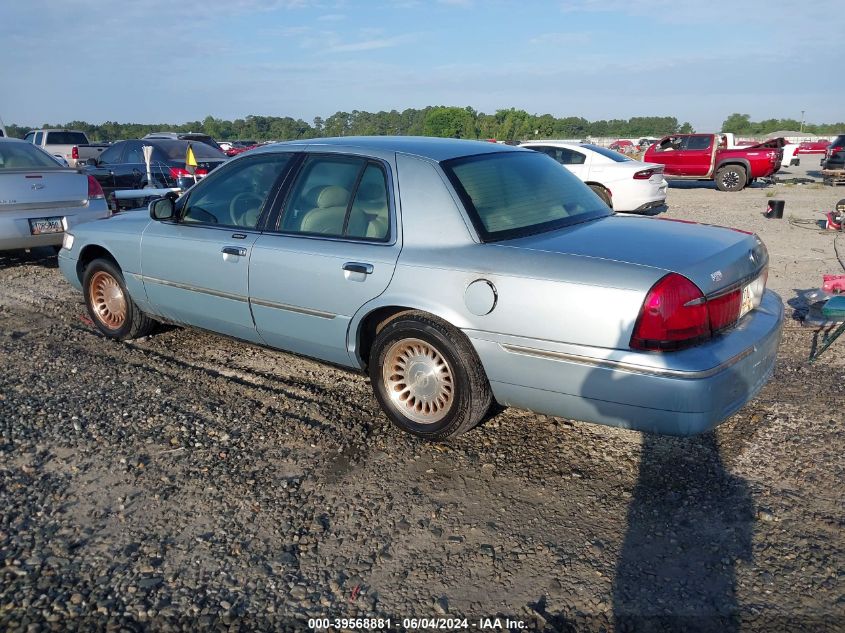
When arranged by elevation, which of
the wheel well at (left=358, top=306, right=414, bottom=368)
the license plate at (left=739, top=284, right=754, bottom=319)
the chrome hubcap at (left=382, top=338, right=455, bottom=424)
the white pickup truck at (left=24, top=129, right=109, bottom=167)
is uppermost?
the white pickup truck at (left=24, top=129, right=109, bottom=167)

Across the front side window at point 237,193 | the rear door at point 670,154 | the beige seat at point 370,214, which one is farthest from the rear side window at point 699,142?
the beige seat at point 370,214

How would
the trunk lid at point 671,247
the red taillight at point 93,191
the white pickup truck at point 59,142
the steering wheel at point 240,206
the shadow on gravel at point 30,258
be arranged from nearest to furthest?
the trunk lid at point 671,247
the steering wheel at point 240,206
the red taillight at point 93,191
the shadow on gravel at point 30,258
the white pickup truck at point 59,142

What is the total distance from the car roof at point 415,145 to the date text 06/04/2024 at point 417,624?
2371mm

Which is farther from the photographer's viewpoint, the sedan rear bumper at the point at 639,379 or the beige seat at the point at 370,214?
the beige seat at the point at 370,214

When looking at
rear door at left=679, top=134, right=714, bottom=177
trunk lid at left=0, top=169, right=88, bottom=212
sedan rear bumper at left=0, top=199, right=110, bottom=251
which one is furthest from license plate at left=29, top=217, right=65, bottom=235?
rear door at left=679, top=134, right=714, bottom=177

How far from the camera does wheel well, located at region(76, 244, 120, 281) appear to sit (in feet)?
18.1

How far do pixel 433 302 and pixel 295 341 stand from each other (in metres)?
1.12

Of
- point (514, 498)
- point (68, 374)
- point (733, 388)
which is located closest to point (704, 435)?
point (733, 388)

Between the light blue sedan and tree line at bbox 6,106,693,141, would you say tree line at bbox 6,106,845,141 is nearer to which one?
tree line at bbox 6,106,693,141

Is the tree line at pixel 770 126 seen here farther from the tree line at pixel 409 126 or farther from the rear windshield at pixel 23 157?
the rear windshield at pixel 23 157

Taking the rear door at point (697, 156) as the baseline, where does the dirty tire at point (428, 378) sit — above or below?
below

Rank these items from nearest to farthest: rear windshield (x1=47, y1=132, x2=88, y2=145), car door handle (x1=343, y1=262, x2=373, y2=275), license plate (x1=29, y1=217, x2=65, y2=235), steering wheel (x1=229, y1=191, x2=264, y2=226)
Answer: car door handle (x1=343, y1=262, x2=373, y2=275) → steering wheel (x1=229, y1=191, x2=264, y2=226) → license plate (x1=29, y1=217, x2=65, y2=235) → rear windshield (x1=47, y1=132, x2=88, y2=145)

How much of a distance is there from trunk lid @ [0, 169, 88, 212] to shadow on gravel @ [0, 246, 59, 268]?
109 centimetres

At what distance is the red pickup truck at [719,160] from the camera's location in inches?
771
